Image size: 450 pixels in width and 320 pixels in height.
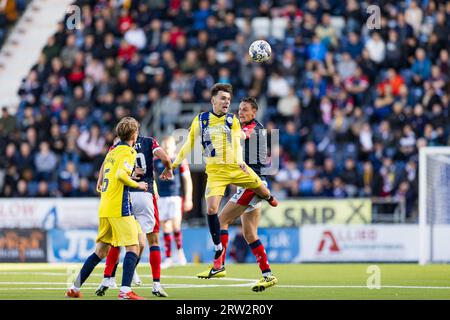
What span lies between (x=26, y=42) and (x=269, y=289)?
21.2 m

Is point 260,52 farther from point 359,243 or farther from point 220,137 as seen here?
point 359,243

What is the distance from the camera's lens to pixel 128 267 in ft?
44.5

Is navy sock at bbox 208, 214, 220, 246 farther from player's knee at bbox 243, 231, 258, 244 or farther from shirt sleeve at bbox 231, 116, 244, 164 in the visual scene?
shirt sleeve at bbox 231, 116, 244, 164

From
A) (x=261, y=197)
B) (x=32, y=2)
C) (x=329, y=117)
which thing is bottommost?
(x=261, y=197)

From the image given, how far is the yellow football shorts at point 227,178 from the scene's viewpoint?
51.3 ft

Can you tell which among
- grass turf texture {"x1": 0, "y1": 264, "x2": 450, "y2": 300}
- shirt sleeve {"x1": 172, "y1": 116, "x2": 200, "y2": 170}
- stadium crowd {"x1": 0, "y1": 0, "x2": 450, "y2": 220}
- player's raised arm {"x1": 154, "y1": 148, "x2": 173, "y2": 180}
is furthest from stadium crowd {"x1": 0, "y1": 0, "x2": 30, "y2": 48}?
player's raised arm {"x1": 154, "y1": 148, "x2": 173, "y2": 180}

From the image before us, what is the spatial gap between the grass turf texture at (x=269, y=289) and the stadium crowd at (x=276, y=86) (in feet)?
20.3

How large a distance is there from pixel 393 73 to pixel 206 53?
5.10m

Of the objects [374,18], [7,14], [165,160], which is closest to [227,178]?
[165,160]

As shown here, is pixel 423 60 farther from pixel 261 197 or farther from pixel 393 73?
pixel 261 197

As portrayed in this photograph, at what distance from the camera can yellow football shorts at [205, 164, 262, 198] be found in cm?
1562

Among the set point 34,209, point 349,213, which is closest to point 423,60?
point 349,213
